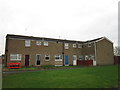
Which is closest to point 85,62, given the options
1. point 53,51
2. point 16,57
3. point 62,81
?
point 53,51

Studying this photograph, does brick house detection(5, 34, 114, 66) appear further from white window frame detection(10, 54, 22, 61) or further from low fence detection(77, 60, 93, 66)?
low fence detection(77, 60, 93, 66)

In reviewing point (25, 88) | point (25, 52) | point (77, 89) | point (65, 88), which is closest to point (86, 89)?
point (77, 89)

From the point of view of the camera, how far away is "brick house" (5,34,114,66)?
2222 centimetres

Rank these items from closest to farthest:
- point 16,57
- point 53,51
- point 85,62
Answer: point 16,57 < point 53,51 < point 85,62

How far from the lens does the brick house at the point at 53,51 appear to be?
2222 centimetres

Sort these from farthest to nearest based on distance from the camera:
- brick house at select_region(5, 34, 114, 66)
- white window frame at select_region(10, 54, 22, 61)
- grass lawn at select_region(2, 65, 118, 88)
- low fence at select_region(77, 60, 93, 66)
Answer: low fence at select_region(77, 60, 93, 66) → brick house at select_region(5, 34, 114, 66) → white window frame at select_region(10, 54, 22, 61) → grass lawn at select_region(2, 65, 118, 88)

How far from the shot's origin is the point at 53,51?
2616 cm

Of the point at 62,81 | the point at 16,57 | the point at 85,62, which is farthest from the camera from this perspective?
the point at 85,62

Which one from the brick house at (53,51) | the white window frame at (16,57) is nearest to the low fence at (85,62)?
the brick house at (53,51)

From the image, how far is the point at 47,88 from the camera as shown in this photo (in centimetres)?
671

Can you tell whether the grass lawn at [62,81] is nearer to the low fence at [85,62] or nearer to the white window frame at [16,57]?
the white window frame at [16,57]

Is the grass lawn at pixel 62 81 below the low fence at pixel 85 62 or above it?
above

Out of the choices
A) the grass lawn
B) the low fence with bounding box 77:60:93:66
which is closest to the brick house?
the low fence with bounding box 77:60:93:66

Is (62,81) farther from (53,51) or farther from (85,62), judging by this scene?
(85,62)
